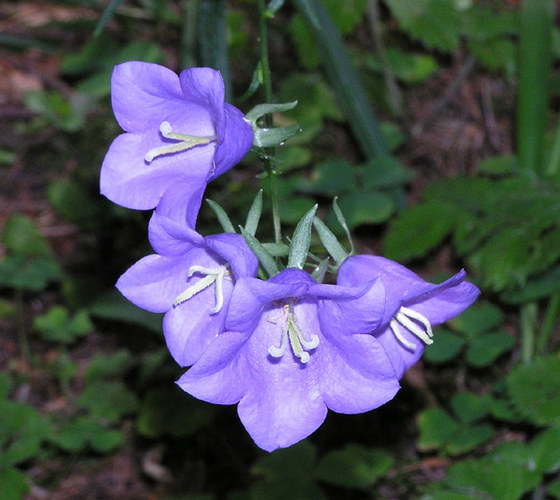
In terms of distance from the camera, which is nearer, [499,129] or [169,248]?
[169,248]

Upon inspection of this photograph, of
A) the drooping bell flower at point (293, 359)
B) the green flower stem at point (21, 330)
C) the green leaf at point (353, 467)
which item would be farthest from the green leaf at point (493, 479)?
the green flower stem at point (21, 330)

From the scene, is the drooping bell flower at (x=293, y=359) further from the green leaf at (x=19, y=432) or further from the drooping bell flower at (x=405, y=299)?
the green leaf at (x=19, y=432)

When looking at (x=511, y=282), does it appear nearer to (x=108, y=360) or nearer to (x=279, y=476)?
(x=279, y=476)

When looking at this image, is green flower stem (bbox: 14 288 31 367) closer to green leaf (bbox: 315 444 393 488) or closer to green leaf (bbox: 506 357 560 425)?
green leaf (bbox: 315 444 393 488)

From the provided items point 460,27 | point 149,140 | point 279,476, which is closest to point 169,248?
point 149,140

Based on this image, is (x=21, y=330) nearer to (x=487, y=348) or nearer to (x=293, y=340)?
(x=487, y=348)

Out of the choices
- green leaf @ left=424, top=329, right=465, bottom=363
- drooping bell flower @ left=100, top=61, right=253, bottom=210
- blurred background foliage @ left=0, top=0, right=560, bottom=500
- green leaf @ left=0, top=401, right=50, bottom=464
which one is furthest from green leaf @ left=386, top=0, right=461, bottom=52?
green leaf @ left=0, top=401, right=50, bottom=464

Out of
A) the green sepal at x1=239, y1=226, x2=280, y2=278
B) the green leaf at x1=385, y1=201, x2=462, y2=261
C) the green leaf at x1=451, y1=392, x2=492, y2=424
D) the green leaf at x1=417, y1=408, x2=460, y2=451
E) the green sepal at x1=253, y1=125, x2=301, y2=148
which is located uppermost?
the green sepal at x1=253, y1=125, x2=301, y2=148
